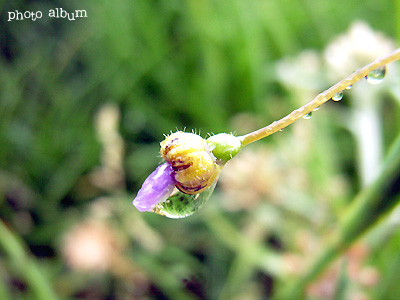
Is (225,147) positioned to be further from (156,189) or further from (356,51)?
(356,51)

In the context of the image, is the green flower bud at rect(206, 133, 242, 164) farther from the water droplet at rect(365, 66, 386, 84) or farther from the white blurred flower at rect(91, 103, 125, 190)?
the white blurred flower at rect(91, 103, 125, 190)

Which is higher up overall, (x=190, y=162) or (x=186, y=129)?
(x=186, y=129)

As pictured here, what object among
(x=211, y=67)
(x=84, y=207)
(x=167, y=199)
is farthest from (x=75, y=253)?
(x=167, y=199)

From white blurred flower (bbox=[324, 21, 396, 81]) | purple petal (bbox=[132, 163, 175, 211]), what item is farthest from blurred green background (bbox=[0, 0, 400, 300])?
purple petal (bbox=[132, 163, 175, 211])

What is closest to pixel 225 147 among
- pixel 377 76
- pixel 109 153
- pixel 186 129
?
pixel 377 76

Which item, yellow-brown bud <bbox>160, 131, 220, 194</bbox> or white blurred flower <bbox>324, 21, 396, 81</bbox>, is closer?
yellow-brown bud <bbox>160, 131, 220, 194</bbox>

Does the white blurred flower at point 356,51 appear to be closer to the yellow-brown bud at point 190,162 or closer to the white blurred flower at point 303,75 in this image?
the white blurred flower at point 303,75

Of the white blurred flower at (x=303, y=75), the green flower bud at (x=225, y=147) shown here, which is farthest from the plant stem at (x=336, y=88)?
the white blurred flower at (x=303, y=75)
